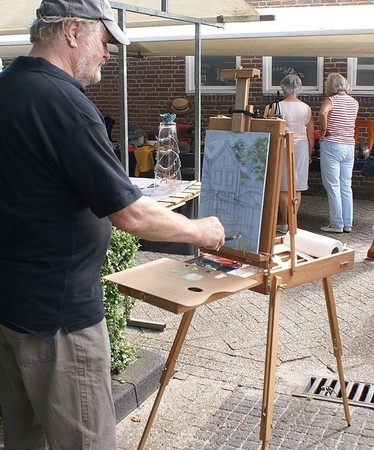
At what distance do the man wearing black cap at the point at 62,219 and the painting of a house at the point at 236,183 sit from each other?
2.15 ft

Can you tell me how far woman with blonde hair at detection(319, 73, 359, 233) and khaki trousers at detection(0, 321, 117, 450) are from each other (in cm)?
610

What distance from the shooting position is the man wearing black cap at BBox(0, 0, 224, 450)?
6.56 feet

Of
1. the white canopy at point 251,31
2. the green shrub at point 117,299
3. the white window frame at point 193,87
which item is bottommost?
the green shrub at point 117,299

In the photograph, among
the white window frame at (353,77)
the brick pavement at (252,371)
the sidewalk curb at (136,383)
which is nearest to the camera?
the brick pavement at (252,371)

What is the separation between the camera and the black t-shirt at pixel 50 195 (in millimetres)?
1987

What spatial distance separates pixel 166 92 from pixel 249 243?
9977 millimetres

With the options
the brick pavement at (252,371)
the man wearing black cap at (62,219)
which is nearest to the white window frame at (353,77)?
the brick pavement at (252,371)

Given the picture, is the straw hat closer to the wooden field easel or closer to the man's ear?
the wooden field easel

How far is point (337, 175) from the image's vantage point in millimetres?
8055

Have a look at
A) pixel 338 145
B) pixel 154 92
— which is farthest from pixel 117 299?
pixel 154 92

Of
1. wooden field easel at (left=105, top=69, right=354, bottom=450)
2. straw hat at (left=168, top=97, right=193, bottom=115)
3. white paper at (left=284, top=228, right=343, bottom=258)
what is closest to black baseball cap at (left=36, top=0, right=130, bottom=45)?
wooden field easel at (left=105, top=69, right=354, bottom=450)

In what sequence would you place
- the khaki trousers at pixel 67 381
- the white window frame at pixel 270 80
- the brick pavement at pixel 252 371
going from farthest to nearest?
the white window frame at pixel 270 80 < the brick pavement at pixel 252 371 < the khaki trousers at pixel 67 381

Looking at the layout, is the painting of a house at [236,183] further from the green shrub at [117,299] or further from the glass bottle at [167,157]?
the glass bottle at [167,157]

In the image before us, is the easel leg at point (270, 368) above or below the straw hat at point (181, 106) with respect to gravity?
below
